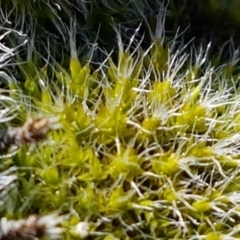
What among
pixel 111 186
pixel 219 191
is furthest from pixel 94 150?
pixel 219 191

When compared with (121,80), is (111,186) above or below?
below

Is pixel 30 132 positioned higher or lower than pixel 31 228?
higher

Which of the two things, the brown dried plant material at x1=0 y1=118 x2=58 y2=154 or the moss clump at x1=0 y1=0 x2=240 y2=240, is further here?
the moss clump at x1=0 y1=0 x2=240 y2=240

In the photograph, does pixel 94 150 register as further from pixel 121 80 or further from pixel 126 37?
pixel 126 37

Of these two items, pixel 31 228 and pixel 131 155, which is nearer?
pixel 31 228

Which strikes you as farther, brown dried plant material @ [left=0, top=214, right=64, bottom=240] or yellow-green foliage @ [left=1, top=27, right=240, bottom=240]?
yellow-green foliage @ [left=1, top=27, right=240, bottom=240]

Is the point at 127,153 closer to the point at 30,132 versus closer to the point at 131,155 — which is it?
the point at 131,155

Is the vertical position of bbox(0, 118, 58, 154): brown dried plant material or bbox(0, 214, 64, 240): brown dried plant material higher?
bbox(0, 118, 58, 154): brown dried plant material

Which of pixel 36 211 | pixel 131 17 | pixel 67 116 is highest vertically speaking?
pixel 131 17

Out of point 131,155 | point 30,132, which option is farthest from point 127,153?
point 30,132
